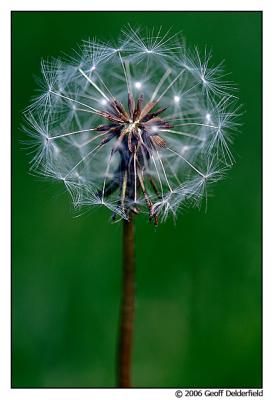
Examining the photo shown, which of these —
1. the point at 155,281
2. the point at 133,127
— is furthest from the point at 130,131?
the point at 155,281

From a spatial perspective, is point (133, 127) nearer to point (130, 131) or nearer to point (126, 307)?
point (130, 131)

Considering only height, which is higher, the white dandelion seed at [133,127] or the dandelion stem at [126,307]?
the white dandelion seed at [133,127]

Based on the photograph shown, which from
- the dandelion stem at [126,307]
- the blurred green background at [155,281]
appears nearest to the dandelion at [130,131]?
the dandelion stem at [126,307]

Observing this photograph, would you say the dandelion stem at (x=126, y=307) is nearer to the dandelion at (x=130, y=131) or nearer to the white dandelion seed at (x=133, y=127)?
the dandelion at (x=130, y=131)

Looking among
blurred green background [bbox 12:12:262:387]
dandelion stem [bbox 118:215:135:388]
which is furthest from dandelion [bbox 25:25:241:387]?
blurred green background [bbox 12:12:262:387]

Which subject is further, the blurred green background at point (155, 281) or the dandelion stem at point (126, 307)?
the blurred green background at point (155, 281)

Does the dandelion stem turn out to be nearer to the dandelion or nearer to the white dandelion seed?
the dandelion

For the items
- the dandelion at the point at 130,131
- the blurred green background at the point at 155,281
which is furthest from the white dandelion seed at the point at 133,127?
the blurred green background at the point at 155,281
